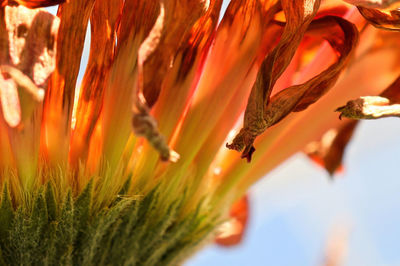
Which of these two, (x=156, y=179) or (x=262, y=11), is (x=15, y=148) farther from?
(x=262, y=11)

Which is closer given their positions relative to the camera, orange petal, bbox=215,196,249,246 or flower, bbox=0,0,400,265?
flower, bbox=0,0,400,265

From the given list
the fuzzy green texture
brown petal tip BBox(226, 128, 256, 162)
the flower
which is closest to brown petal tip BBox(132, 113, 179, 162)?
the flower

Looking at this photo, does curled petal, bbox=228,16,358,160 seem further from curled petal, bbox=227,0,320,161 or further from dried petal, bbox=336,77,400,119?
dried petal, bbox=336,77,400,119

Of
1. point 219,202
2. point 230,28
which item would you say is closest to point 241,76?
point 230,28

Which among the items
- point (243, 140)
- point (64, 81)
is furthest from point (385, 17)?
point (64, 81)

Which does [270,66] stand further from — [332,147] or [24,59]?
[332,147]

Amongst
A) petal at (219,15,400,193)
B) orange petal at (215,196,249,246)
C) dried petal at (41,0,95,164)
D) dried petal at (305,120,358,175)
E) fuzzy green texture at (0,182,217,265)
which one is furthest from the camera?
orange petal at (215,196,249,246)

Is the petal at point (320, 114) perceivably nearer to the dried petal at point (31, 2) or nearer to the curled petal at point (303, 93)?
the curled petal at point (303, 93)
